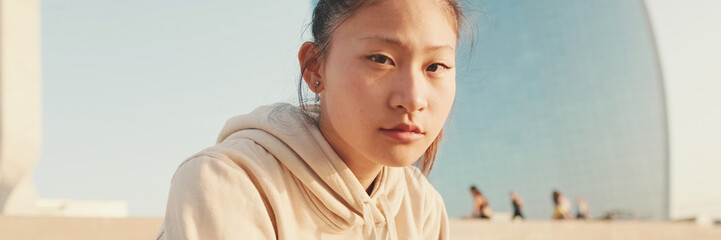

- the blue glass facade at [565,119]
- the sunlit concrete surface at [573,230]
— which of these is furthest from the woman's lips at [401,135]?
the blue glass facade at [565,119]

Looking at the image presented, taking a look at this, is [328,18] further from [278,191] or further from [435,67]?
[278,191]

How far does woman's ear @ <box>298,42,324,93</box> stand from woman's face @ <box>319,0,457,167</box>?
0.09 m

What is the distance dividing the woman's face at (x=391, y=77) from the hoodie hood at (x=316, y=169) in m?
0.07

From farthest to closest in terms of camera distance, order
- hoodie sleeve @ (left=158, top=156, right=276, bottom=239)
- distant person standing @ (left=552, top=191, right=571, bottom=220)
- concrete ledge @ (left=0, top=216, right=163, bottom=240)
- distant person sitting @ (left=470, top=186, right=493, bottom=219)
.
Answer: distant person standing @ (left=552, top=191, right=571, bottom=220)
distant person sitting @ (left=470, top=186, right=493, bottom=219)
concrete ledge @ (left=0, top=216, right=163, bottom=240)
hoodie sleeve @ (left=158, top=156, right=276, bottom=239)

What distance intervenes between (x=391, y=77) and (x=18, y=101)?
11.6 meters

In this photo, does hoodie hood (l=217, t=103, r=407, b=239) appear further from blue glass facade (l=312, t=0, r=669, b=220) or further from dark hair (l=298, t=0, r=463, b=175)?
blue glass facade (l=312, t=0, r=669, b=220)

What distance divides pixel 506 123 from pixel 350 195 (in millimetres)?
46747

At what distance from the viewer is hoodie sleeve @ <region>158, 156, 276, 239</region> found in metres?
1.13

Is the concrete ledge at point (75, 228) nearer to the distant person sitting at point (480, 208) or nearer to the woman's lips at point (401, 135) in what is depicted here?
the woman's lips at point (401, 135)

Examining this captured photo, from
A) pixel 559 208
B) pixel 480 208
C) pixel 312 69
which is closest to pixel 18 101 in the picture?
pixel 480 208

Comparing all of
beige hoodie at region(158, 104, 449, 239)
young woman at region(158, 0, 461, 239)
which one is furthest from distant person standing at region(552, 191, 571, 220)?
young woman at region(158, 0, 461, 239)

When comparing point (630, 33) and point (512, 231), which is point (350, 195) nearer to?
point (512, 231)

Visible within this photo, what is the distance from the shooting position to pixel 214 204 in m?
1.15

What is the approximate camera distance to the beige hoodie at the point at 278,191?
1.15 m
